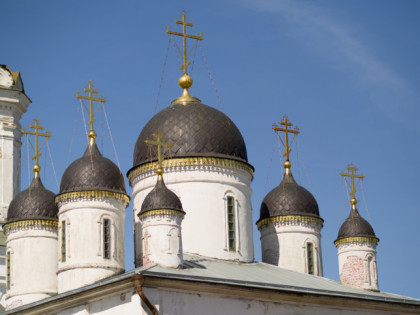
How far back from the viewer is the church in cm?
2864

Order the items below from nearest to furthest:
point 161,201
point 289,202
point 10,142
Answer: point 161,201
point 289,202
point 10,142

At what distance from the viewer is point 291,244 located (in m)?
35.6

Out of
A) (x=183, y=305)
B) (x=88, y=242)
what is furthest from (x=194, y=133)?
(x=183, y=305)

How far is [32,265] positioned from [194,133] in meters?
5.76

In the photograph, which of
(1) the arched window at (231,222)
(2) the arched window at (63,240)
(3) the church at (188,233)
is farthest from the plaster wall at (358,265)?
(2) the arched window at (63,240)

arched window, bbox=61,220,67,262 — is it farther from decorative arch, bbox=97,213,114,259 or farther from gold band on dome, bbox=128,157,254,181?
gold band on dome, bbox=128,157,254,181

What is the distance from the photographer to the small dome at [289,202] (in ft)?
118

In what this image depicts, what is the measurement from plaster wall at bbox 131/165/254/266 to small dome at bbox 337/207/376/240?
104 inches

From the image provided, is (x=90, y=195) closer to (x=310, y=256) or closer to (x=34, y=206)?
(x=34, y=206)

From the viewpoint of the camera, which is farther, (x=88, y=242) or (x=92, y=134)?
(x=92, y=134)

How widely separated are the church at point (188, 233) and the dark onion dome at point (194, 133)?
3cm

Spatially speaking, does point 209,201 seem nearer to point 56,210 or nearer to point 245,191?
point 245,191

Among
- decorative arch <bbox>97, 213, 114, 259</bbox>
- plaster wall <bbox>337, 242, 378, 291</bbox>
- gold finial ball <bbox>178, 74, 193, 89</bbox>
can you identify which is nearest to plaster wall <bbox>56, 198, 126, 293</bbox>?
decorative arch <bbox>97, 213, 114, 259</bbox>

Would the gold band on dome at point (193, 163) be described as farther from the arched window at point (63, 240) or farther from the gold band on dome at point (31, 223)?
A: the arched window at point (63, 240)
